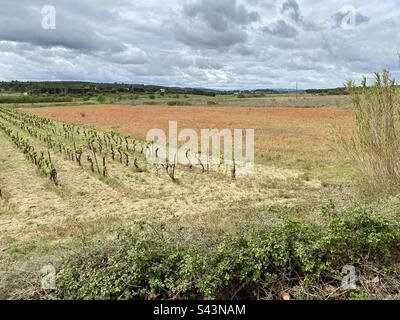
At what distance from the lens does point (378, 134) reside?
18.6 feet

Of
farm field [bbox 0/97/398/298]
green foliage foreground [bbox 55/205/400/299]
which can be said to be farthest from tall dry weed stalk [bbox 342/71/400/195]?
green foliage foreground [bbox 55/205/400/299]

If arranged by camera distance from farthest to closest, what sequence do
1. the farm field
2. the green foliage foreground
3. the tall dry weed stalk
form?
1. the tall dry weed stalk
2. the farm field
3. the green foliage foreground

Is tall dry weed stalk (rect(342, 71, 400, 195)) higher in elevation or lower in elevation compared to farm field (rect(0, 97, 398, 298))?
higher

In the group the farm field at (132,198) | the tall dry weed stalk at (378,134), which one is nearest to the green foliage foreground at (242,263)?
the farm field at (132,198)

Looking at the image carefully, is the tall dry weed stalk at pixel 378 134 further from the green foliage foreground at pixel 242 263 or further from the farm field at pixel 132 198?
the green foliage foreground at pixel 242 263

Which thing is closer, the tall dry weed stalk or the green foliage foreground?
the green foliage foreground

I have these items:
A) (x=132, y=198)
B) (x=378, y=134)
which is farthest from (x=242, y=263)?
(x=132, y=198)

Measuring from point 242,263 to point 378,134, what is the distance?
396 cm

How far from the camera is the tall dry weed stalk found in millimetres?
5555

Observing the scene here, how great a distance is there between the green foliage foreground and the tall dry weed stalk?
2352mm

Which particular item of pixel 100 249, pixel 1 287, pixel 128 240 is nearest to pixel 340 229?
pixel 128 240

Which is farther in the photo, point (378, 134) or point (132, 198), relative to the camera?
point (132, 198)

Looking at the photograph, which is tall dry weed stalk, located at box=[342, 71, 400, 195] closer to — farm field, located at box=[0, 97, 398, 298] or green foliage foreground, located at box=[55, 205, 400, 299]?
farm field, located at box=[0, 97, 398, 298]

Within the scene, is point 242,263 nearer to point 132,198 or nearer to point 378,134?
point 378,134
